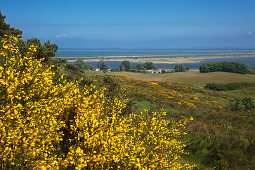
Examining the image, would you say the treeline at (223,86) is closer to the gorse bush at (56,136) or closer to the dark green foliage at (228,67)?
the dark green foliage at (228,67)

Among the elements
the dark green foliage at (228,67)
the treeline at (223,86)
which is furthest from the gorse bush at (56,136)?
the dark green foliage at (228,67)

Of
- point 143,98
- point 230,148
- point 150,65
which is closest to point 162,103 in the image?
point 143,98

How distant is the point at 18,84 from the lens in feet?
14.8

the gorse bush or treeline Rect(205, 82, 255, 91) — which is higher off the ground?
the gorse bush

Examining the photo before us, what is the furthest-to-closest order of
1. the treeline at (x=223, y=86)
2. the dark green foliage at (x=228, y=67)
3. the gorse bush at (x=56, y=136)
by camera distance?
the dark green foliage at (x=228, y=67) < the treeline at (x=223, y=86) < the gorse bush at (x=56, y=136)

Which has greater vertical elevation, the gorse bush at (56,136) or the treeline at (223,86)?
the gorse bush at (56,136)

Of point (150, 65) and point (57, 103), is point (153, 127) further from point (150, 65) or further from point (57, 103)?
point (150, 65)

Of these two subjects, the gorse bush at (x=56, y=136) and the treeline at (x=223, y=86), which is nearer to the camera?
the gorse bush at (x=56, y=136)

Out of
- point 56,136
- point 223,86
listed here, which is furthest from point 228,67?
point 56,136

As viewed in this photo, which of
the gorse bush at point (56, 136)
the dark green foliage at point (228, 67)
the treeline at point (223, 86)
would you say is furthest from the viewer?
the dark green foliage at point (228, 67)

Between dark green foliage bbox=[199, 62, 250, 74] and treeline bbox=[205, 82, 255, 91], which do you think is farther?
dark green foliage bbox=[199, 62, 250, 74]

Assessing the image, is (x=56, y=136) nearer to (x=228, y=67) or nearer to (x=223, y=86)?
(x=223, y=86)

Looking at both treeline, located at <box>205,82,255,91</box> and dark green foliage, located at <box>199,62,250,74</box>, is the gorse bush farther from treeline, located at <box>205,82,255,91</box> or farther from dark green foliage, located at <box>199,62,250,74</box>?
dark green foliage, located at <box>199,62,250,74</box>

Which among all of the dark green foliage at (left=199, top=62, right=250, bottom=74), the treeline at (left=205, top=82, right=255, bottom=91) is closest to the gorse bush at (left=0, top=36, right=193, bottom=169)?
the treeline at (left=205, top=82, right=255, bottom=91)
